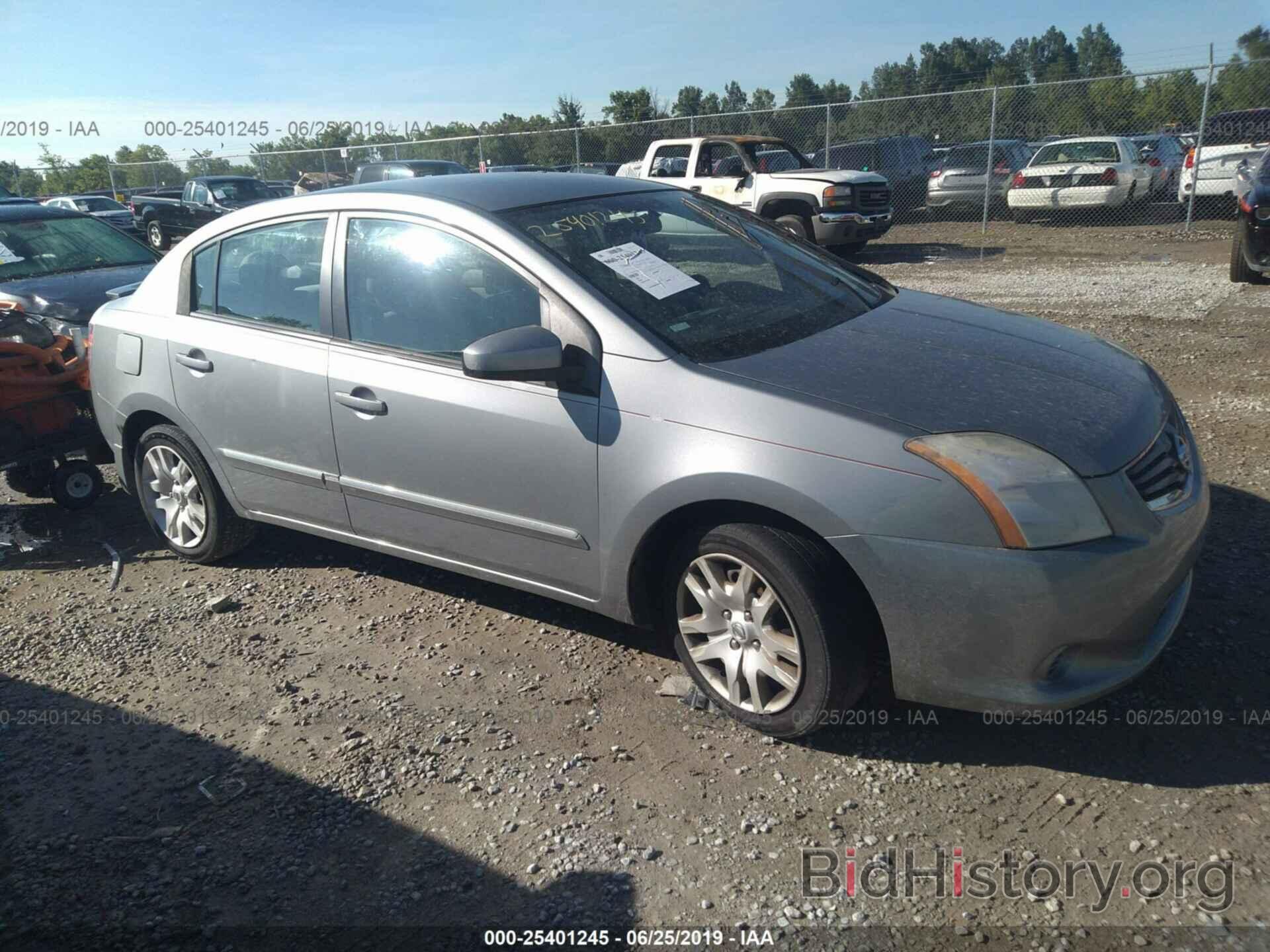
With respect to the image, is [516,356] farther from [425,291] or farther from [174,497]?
[174,497]

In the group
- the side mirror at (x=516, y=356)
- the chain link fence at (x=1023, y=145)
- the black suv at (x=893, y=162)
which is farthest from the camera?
the black suv at (x=893, y=162)

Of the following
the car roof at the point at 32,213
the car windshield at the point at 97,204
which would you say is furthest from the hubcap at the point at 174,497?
the car windshield at the point at 97,204

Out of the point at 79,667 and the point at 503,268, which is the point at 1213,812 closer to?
the point at 503,268

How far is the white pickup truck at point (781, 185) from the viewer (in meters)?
A: 14.4

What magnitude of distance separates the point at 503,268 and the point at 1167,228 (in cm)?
1600

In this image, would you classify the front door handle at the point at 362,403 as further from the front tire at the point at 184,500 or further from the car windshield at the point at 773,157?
the car windshield at the point at 773,157

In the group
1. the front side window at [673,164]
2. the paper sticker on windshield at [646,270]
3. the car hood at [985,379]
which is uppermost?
the front side window at [673,164]

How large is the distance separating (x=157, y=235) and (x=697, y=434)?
76.9 ft

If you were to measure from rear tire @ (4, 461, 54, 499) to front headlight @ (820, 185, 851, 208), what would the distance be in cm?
1125

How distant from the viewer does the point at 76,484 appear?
5801mm

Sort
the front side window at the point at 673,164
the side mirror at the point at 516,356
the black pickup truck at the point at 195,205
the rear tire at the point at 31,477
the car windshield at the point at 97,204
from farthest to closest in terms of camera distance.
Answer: the car windshield at the point at 97,204 < the black pickup truck at the point at 195,205 < the front side window at the point at 673,164 < the rear tire at the point at 31,477 < the side mirror at the point at 516,356

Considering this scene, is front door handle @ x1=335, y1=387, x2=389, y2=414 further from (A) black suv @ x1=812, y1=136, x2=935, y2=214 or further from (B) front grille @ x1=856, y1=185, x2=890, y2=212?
(A) black suv @ x1=812, y1=136, x2=935, y2=214

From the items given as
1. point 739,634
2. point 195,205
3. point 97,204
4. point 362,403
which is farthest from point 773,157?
point 97,204

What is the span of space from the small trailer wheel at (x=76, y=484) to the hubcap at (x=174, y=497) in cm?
112
